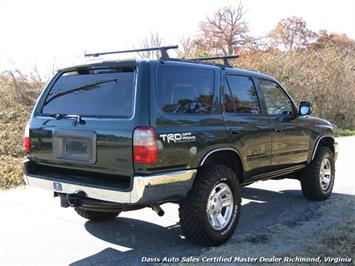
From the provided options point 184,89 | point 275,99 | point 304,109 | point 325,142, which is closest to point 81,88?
point 184,89

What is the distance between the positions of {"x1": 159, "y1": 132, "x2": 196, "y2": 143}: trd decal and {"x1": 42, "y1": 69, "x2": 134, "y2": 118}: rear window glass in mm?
393

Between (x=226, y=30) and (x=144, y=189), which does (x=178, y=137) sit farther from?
(x=226, y=30)

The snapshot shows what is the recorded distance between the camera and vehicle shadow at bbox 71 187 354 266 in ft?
13.6

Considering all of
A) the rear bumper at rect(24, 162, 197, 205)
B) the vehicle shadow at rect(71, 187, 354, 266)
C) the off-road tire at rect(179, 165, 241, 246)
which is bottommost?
the vehicle shadow at rect(71, 187, 354, 266)

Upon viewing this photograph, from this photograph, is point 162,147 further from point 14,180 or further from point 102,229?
point 14,180

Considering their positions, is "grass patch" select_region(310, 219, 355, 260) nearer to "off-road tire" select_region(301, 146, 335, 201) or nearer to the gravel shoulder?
the gravel shoulder

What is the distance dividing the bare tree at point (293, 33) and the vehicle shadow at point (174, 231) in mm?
33618

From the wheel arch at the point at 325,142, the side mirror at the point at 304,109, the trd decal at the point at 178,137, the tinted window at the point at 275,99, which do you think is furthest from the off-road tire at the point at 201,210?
the wheel arch at the point at 325,142

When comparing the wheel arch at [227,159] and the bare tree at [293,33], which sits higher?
the bare tree at [293,33]

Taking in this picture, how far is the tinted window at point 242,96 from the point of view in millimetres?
4836

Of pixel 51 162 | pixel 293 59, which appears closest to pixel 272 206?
pixel 51 162

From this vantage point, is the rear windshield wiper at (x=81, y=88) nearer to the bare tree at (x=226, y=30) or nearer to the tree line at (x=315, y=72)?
the tree line at (x=315, y=72)

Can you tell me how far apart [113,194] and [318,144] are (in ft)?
12.5

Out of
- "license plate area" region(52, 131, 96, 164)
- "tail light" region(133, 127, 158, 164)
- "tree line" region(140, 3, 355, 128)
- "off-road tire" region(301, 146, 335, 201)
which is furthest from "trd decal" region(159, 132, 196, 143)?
"tree line" region(140, 3, 355, 128)
